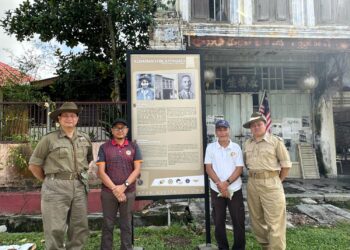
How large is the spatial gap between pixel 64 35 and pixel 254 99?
20.6 feet

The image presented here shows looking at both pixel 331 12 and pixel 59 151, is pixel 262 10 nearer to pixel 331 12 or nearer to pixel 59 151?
pixel 331 12

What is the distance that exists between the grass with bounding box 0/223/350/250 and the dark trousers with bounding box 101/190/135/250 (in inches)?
29.5

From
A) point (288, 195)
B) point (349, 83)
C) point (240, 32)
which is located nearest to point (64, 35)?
point (240, 32)

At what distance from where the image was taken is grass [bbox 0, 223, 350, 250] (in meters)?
4.30

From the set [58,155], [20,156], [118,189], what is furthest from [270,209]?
[20,156]

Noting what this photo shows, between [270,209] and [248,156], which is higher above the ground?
[248,156]

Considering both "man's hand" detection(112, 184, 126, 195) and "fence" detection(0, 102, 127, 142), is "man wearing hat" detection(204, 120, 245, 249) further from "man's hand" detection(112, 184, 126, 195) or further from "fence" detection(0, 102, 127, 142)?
"fence" detection(0, 102, 127, 142)

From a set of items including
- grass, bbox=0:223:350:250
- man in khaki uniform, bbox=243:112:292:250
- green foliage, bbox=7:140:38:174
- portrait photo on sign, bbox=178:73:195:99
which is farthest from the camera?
green foliage, bbox=7:140:38:174

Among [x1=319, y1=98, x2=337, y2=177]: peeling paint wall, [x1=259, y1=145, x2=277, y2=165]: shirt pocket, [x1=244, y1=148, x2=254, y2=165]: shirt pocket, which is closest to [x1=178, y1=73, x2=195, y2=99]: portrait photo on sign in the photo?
[x1=244, y1=148, x2=254, y2=165]: shirt pocket

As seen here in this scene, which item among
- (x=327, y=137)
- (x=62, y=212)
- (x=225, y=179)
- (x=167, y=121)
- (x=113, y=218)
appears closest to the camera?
(x=62, y=212)

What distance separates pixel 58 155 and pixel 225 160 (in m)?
1.98

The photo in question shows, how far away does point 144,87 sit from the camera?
4.04 m

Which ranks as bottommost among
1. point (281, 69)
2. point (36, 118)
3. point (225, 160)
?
point (225, 160)

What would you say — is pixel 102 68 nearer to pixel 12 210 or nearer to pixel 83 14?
pixel 83 14
